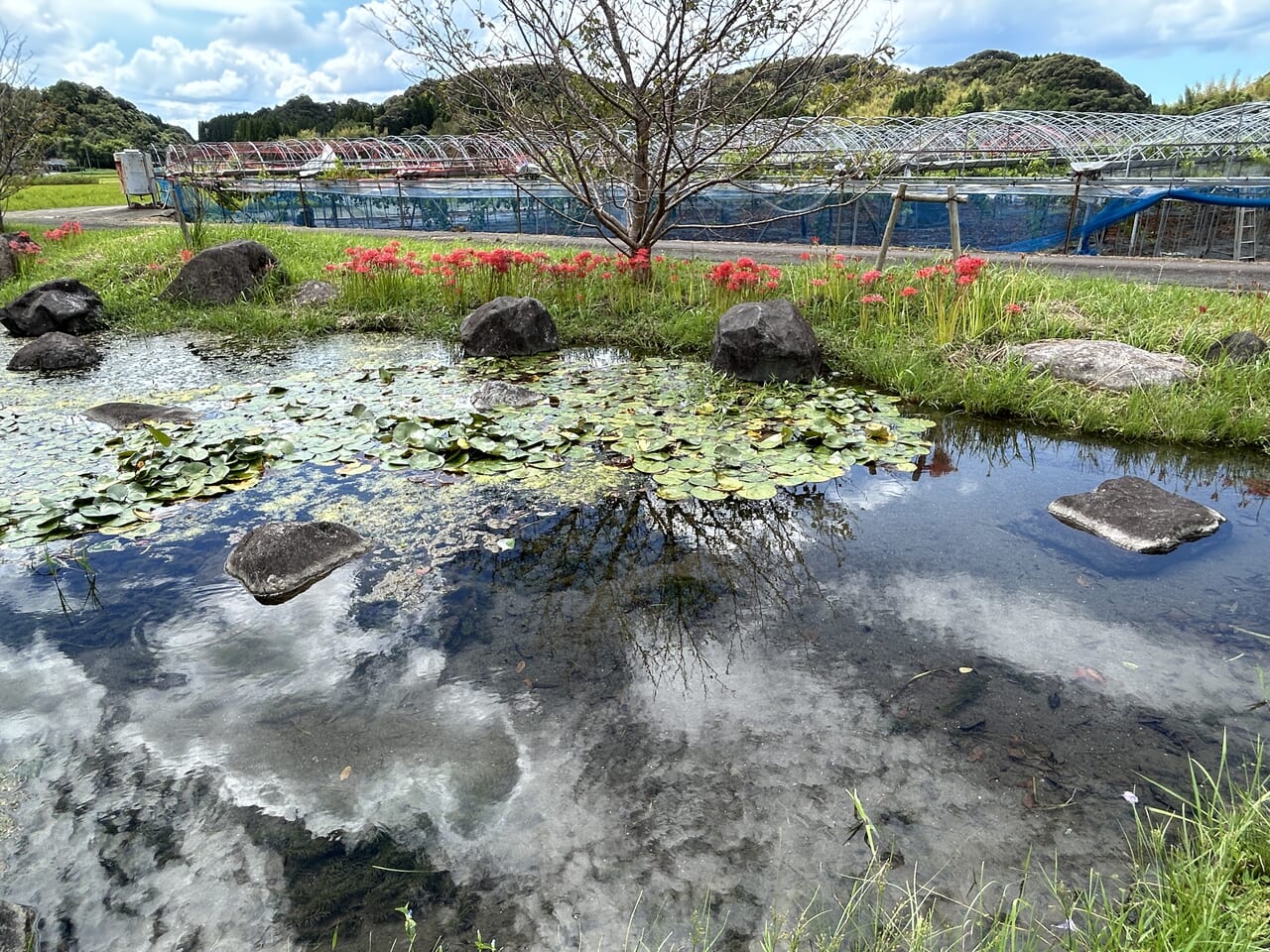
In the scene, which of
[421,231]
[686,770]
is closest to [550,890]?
[686,770]

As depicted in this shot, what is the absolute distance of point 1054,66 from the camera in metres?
35.8

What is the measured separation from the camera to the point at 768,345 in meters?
5.29

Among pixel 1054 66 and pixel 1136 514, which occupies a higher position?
pixel 1054 66

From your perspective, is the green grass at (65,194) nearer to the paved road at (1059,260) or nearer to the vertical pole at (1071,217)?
the paved road at (1059,260)

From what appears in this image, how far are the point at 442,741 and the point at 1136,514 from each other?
318cm

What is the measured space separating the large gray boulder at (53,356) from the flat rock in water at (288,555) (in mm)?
4373

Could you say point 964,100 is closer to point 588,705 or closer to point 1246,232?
point 1246,232

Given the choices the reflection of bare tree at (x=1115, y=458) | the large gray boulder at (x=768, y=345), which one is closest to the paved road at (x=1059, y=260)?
the large gray boulder at (x=768, y=345)

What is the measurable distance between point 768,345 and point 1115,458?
226cm

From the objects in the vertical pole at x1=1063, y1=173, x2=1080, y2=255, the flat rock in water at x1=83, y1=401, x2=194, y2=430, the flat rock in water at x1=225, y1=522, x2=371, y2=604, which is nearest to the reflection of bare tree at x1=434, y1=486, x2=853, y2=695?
the flat rock in water at x1=225, y1=522, x2=371, y2=604

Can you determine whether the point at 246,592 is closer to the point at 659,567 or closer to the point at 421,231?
the point at 659,567

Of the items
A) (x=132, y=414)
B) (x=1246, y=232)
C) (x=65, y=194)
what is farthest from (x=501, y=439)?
(x=65, y=194)

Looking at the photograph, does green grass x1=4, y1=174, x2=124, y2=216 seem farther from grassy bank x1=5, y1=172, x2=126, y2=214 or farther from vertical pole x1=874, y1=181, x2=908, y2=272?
vertical pole x1=874, y1=181, x2=908, y2=272

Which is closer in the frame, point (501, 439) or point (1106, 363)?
point (501, 439)
